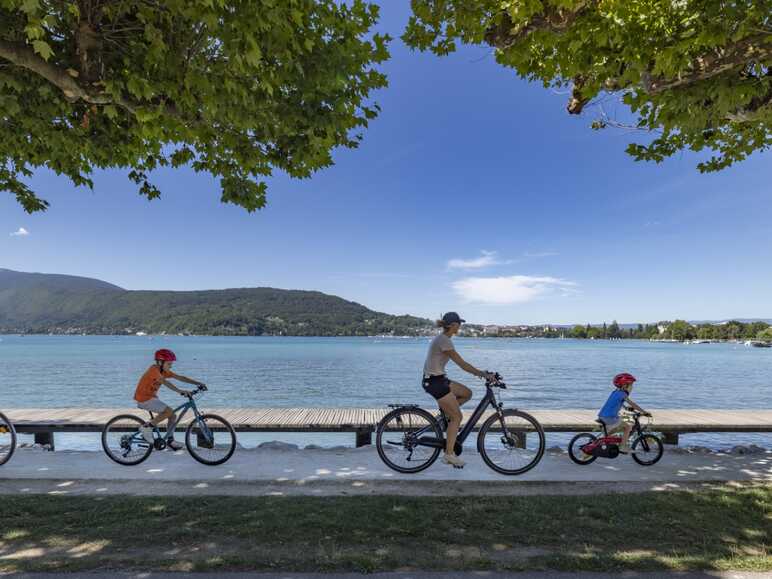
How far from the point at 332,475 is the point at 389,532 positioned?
7.70 feet

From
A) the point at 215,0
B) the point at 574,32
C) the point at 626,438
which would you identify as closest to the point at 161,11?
the point at 215,0

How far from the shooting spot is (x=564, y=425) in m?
8.90

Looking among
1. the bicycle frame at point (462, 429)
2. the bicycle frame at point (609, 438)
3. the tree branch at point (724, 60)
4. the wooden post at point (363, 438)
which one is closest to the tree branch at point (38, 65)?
the bicycle frame at point (462, 429)

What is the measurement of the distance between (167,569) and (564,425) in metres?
7.63

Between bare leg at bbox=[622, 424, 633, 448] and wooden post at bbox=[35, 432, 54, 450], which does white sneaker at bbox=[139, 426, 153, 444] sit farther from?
bare leg at bbox=[622, 424, 633, 448]

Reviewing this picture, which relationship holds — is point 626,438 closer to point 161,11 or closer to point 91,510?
point 91,510

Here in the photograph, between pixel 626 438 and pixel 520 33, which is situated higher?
pixel 520 33

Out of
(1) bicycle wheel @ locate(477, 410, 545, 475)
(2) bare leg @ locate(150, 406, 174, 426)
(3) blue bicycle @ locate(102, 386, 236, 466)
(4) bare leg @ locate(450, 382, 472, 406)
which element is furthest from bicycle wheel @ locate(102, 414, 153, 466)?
(1) bicycle wheel @ locate(477, 410, 545, 475)

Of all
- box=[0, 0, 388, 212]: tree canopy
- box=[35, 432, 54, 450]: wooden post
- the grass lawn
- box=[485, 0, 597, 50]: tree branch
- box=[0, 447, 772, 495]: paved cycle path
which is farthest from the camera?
box=[35, 432, 54, 450]: wooden post

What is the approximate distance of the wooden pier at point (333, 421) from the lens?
8789mm

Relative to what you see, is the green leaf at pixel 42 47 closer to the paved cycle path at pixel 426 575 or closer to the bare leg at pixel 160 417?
the paved cycle path at pixel 426 575

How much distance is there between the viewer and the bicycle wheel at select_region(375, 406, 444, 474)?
684 cm

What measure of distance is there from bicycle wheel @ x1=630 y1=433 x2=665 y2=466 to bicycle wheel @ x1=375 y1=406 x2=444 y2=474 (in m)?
3.58

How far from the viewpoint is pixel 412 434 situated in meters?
→ 6.88
